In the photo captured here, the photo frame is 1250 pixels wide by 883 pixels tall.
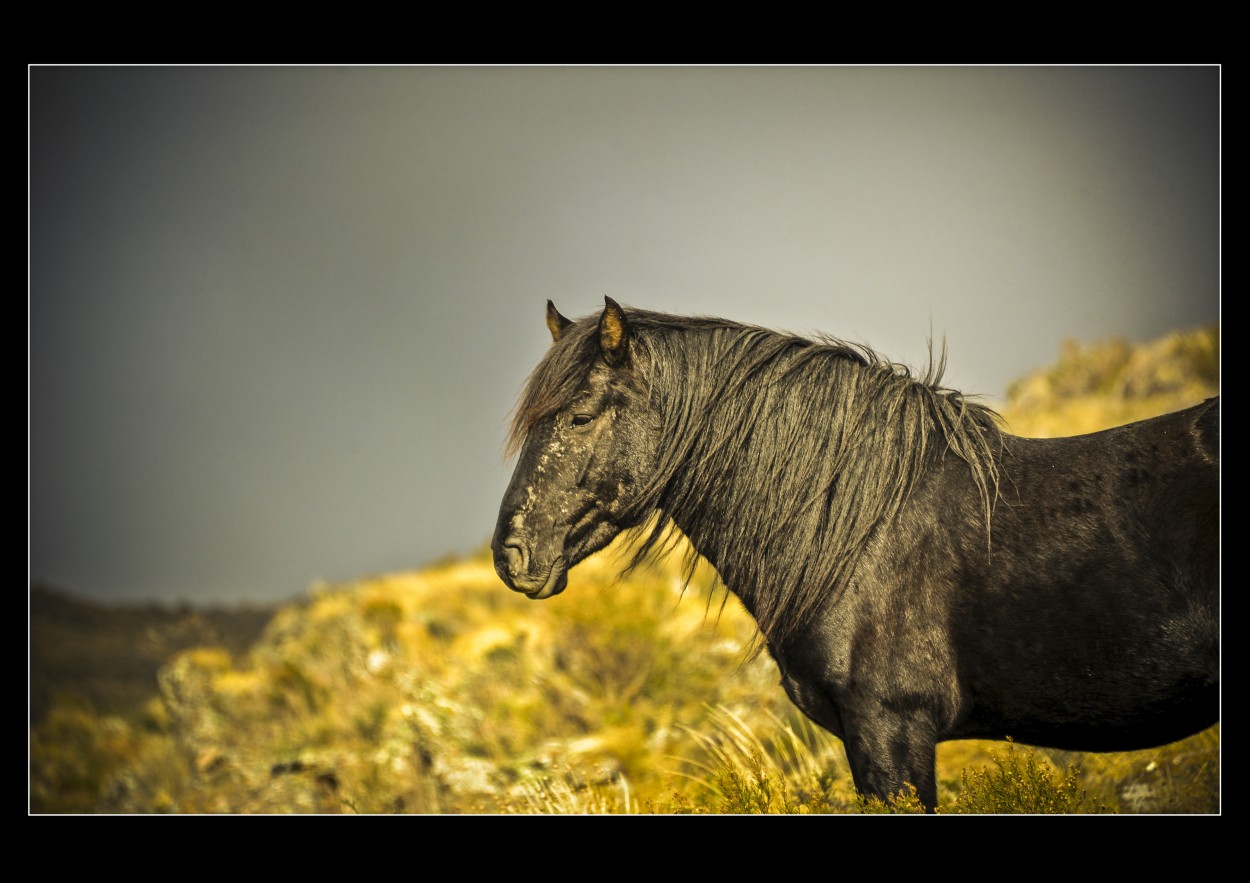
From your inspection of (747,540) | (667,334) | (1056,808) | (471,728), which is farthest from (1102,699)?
(471,728)

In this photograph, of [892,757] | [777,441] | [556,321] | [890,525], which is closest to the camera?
[892,757]

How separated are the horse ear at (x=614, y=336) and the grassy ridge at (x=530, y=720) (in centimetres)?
209

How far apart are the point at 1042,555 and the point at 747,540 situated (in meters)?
1.02

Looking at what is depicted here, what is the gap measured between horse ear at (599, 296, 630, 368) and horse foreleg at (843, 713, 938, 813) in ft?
5.14

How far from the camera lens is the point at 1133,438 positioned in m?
3.04

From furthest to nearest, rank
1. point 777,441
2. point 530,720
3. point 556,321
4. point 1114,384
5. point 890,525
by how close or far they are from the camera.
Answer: point 1114,384 < point 530,720 < point 556,321 < point 777,441 < point 890,525

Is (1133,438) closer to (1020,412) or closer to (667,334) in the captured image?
(667,334)

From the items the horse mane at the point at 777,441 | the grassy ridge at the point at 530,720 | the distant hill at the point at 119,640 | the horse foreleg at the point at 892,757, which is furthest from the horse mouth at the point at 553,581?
the distant hill at the point at 119,640

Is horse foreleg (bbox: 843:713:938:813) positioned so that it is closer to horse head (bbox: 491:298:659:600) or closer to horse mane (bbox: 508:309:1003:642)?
horse mane (bbox: 508:309:1003:642)

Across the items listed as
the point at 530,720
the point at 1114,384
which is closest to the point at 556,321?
the point at 530,720

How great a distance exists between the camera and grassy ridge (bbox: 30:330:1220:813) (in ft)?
14.6

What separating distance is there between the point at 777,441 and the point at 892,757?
1.16 m

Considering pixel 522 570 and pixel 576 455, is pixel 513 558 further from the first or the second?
pixel 576 455

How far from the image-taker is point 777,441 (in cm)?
318
